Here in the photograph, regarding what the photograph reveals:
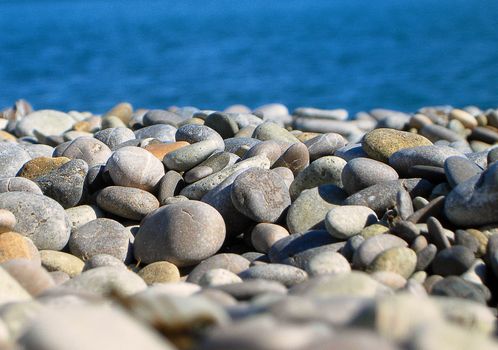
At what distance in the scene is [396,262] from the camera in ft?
11.6

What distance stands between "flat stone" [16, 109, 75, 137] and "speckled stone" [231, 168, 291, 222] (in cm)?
395

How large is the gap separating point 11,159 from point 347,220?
8.38 feet

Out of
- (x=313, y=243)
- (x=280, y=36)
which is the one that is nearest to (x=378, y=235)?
(x=313, y=243)

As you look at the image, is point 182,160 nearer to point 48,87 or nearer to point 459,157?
point 459,157

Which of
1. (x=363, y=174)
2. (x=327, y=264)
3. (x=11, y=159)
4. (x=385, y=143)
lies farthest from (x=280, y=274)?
(x=11, y=159)

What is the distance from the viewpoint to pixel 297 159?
5000 millimetres

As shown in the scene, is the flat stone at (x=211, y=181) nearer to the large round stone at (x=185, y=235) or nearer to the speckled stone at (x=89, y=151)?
the large round stone at (x=185, y=235)

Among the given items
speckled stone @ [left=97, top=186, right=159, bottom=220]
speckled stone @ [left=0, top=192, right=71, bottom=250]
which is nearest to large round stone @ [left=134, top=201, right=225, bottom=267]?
speckled stone @ [left=97, top=186, right=159, bottom=220]

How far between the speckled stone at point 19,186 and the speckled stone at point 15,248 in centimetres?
73

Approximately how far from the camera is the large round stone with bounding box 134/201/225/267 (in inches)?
165

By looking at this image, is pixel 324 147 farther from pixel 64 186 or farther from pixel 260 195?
pixel 64 186

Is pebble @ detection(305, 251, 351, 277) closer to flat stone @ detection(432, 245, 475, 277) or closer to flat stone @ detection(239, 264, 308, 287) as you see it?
flat stone @ detection(239, 264, 308, 287)

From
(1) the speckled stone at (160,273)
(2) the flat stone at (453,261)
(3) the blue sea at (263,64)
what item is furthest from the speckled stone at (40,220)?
(3) the blue sea at (263,64)

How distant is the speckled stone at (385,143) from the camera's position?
4.88 metres
